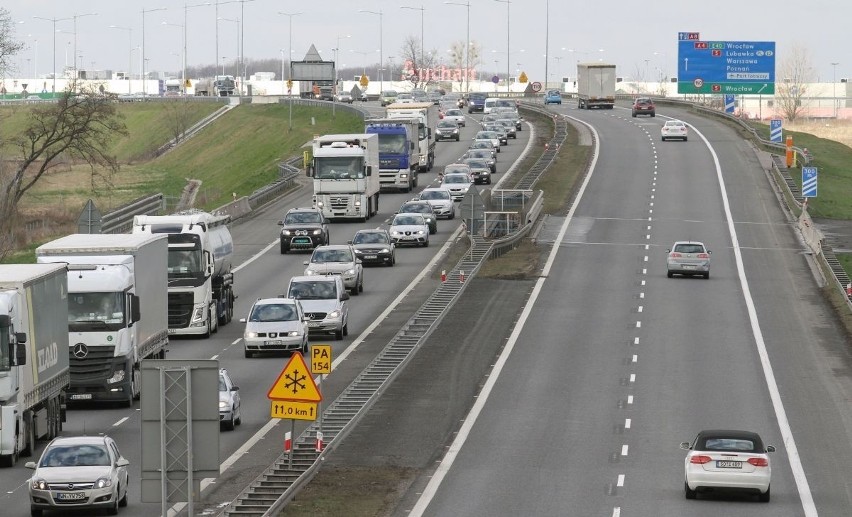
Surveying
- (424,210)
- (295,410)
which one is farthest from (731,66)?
(295,410)

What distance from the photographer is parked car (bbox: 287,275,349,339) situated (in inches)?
1898

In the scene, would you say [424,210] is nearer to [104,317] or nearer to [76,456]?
[104,317]

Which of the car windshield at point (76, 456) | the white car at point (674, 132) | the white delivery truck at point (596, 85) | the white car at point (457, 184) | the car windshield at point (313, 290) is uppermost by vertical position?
the white delivery truck at point (596, 85)

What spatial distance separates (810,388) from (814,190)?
38.0 m

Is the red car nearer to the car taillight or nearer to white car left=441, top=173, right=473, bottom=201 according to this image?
white car left=441, top=173, right=473, bottom=201

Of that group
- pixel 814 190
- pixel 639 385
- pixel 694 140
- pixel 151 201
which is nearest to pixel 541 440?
pixel 639 385

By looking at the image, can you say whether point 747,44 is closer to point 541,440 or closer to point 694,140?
point 694,140

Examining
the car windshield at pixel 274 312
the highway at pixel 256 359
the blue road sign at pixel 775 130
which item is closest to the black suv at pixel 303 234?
the highway at pixel 256 359

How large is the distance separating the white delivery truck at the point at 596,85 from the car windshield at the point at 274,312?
107049 millimetres

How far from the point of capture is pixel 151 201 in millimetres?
100688

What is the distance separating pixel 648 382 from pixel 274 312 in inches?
411

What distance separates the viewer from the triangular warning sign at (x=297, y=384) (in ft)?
92.7

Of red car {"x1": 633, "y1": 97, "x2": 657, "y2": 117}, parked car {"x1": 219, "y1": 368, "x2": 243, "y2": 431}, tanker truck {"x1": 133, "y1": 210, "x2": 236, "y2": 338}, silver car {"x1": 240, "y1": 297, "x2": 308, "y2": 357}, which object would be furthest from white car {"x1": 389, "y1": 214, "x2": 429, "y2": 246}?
red car {"x1": 633, "y1": 97, "x2": 657, "y2": 117}

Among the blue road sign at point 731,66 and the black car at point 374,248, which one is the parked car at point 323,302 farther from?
the blue road sign at point 731,66
